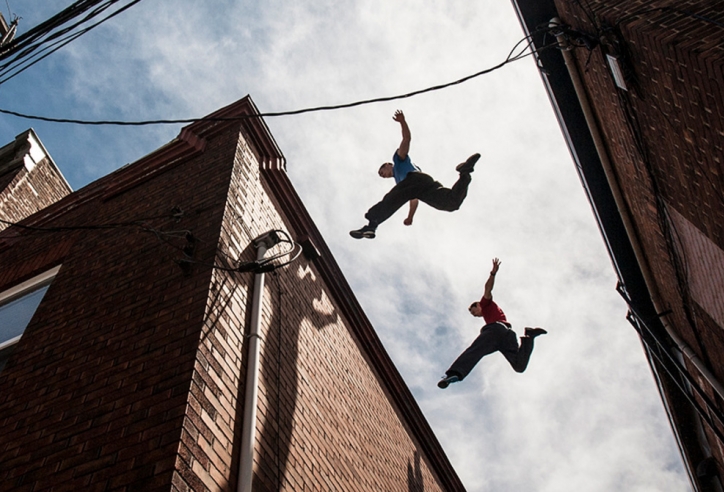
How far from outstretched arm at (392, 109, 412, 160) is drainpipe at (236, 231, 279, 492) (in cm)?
200

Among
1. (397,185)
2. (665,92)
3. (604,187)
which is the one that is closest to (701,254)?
(665,92)

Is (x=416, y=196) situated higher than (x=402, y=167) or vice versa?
(x=402, y=167)

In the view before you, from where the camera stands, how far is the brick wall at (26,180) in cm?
995

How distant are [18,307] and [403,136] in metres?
4.52

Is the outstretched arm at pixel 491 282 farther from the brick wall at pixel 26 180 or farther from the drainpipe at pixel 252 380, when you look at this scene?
the brick wall at pixel 26 180

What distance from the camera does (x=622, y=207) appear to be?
7566 millimetres

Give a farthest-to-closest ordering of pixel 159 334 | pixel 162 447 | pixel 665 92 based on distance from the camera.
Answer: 1. pixel 665 92
2. pixel 159 334
3. pixel 162 447

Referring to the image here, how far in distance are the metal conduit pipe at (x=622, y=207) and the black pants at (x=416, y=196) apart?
205 centimetres

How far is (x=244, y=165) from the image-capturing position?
20.0 ft

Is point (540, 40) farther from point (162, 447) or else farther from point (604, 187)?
point (162, 447)

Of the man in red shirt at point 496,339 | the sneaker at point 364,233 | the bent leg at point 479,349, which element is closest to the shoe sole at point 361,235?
the sneaker at point 364,233

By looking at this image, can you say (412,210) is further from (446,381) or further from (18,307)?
(18,307)

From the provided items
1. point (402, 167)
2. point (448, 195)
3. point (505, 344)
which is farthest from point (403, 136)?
point (505, 344)

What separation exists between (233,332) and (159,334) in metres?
0.54
